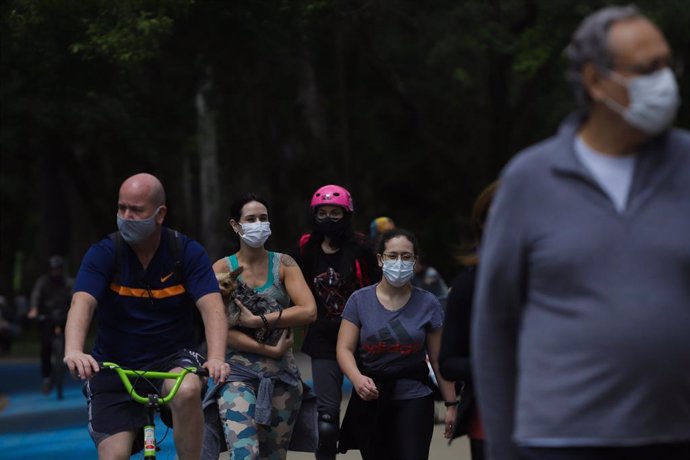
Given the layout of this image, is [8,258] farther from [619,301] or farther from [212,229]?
[619,301]

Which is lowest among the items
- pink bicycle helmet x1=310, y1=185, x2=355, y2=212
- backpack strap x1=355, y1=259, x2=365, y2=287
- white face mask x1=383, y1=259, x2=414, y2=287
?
backpack strap x1=355, y1=259, x2=365, y2=287

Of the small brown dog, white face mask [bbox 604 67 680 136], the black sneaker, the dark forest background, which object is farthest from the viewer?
the dark forest background

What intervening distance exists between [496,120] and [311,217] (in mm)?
20984

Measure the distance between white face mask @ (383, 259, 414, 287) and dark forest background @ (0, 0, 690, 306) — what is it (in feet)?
26.4

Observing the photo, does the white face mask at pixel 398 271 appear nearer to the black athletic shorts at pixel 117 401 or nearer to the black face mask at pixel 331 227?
the black face mask at pixel 331 227

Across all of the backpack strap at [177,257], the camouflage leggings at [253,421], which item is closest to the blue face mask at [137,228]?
the backpack strap at [177,257]

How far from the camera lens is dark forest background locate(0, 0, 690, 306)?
20.5 metres

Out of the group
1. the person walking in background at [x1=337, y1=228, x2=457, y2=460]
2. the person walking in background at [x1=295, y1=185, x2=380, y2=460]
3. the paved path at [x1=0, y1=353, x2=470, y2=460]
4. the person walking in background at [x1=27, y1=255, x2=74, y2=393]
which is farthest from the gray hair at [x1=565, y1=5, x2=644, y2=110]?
the person walking in background at [x1=27, y1=255, x2=74, y2=393]

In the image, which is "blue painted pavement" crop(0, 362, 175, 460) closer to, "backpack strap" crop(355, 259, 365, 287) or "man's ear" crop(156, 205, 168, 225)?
"backpack strap" crop(355, 259, 365, 287)

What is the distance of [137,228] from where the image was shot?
22.7 ft

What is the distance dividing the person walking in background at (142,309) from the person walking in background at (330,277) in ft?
7.59

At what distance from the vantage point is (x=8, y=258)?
39875 mm

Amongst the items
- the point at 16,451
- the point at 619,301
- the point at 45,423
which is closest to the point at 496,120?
the point at 45,423

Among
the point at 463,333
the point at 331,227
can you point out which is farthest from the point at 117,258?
the point at 331,227
